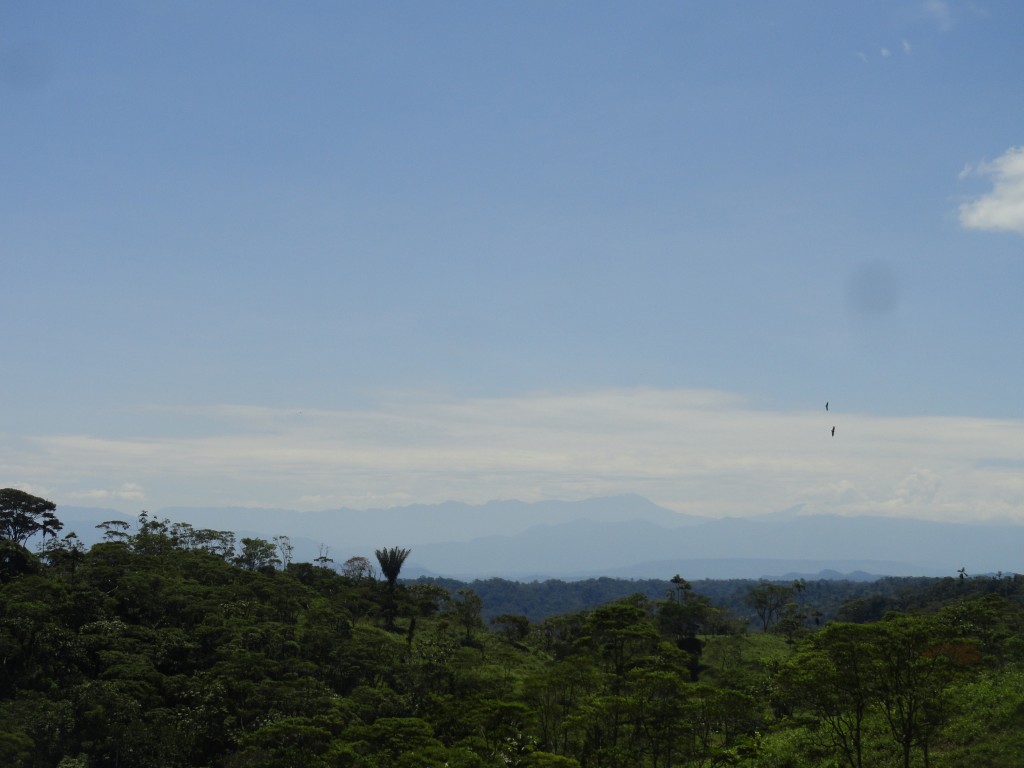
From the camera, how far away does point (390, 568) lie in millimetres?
65688

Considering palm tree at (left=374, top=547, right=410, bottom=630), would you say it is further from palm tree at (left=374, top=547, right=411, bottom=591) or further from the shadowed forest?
the shadowed forest

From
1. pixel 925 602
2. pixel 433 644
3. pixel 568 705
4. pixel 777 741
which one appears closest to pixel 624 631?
pixel 568 705

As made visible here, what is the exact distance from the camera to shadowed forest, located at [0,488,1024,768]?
87.8ft

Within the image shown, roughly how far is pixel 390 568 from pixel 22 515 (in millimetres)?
34088

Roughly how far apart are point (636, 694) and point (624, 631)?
4.89 metres

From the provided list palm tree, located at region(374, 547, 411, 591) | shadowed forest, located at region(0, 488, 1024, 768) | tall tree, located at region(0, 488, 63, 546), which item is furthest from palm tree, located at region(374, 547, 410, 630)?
tall tree, located at region(0, 488, 63, 546)

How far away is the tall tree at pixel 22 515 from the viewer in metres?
67.6

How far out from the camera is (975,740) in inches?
1137

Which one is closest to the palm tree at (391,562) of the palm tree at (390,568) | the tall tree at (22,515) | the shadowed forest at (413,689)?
the palm tree at (390,568)

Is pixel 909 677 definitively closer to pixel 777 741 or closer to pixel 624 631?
pixel 777 741

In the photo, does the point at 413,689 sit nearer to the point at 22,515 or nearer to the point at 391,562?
the point at 391,562

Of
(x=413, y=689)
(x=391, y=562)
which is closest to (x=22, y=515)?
(x=391, y=562)

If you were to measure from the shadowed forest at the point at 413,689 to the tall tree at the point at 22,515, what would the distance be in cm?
1483

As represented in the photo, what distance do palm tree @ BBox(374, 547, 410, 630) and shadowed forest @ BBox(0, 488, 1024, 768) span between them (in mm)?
9139
